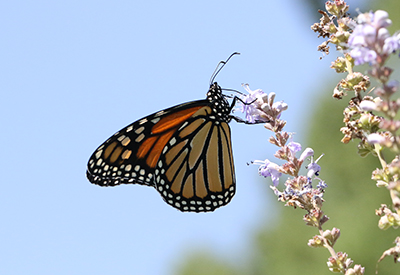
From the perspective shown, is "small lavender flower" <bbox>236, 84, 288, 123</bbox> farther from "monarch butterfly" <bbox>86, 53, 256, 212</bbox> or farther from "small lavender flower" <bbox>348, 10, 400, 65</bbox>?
"monarch butterfly" <bbox>86, 53, 256, 212</bbox>

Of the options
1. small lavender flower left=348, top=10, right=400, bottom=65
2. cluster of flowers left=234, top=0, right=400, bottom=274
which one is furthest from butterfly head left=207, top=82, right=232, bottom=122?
small lavender flower left=348, top=10, right=400, bottom=65

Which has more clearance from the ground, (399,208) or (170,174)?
(170,174)

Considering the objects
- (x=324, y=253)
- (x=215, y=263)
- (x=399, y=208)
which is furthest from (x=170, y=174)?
(x=215, y=263)

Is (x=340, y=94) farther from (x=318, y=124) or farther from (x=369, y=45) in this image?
(x=318, y=124)

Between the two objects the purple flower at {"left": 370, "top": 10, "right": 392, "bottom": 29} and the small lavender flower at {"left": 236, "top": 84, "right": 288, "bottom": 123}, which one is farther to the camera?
the small lavender flower at {"left": 236, "top": 84, "right": 288, "bottom": 123}

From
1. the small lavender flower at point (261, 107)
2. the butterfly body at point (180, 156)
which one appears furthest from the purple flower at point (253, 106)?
the butterfly body at point (180, 156)

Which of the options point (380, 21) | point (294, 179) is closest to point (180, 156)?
point (294, 179)

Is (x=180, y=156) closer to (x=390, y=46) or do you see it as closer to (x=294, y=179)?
(x=294, y=179)

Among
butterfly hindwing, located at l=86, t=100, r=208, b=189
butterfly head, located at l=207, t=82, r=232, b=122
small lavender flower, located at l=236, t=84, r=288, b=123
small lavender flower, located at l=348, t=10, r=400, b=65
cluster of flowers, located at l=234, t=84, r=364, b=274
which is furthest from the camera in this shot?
butterfly head, located at l=207, t=82, r=232, b=122

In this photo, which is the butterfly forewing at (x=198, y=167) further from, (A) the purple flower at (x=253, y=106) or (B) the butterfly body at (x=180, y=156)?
(A) the purple flower at (x=253, y=106)

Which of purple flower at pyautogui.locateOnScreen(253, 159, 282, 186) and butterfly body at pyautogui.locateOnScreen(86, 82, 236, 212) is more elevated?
butterfly body at pyautogui.locateOnScreen(86, 82, 236, 212)
